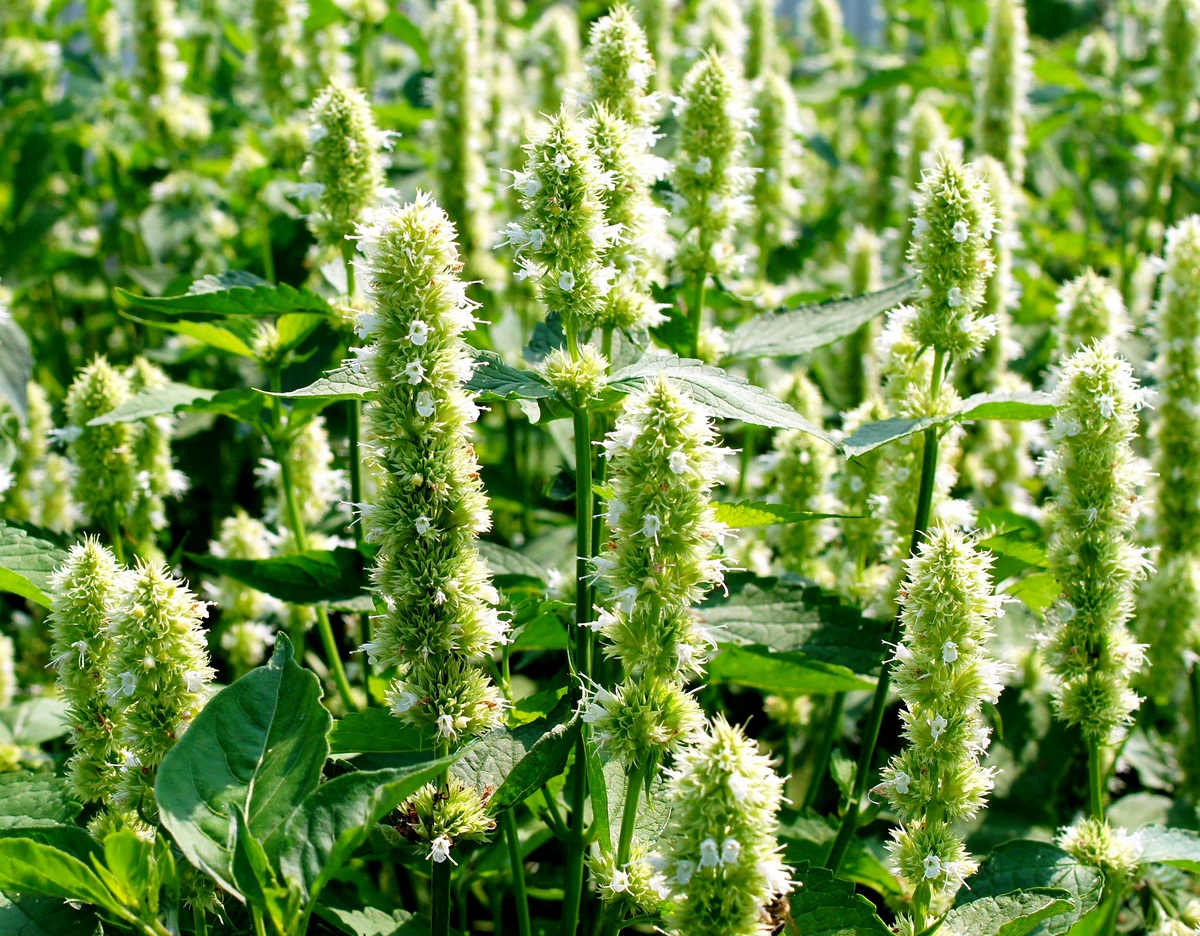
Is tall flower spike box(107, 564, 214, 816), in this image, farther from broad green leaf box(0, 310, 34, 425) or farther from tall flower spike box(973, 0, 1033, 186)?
tall flower spike box(973, 0, 1033, 186)

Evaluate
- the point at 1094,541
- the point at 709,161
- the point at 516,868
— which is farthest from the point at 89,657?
the point at 1094,541

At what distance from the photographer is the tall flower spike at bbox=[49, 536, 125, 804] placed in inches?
93.1

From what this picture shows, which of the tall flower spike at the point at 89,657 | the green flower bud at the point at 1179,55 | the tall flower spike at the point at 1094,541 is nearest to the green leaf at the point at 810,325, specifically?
the tall flower spike at the point at 1094,541

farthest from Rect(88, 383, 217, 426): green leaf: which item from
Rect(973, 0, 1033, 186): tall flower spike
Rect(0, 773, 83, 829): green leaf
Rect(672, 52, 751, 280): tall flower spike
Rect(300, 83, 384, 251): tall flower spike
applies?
Rect(973, 0, 1033, 186): tall flower spike

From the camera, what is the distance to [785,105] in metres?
5.18

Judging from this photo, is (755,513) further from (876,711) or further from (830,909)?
(830,909)

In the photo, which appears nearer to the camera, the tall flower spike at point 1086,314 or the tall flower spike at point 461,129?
the tall flower spike at point 1086,314

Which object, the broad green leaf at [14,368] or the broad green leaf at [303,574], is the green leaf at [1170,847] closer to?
the broad green leaf at [303,574]

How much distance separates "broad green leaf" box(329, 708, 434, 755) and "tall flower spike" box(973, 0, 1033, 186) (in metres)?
4.51

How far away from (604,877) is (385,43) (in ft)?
31.8

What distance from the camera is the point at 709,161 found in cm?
339

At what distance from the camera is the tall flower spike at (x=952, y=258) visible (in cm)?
294

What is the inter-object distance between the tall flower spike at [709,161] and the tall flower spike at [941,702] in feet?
4.75

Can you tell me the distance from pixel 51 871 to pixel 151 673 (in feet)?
1.30
